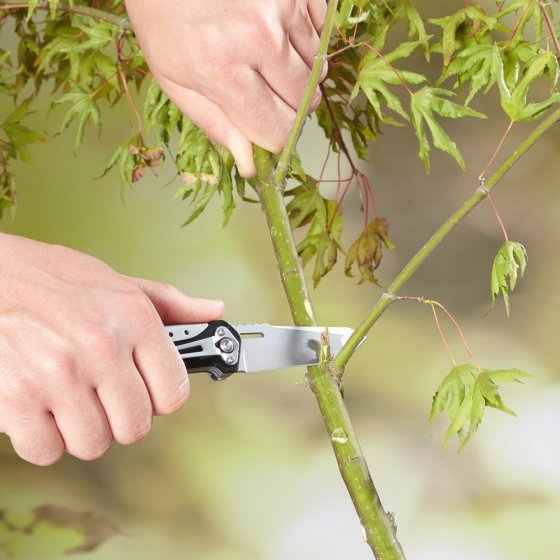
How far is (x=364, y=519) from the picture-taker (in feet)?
2.24

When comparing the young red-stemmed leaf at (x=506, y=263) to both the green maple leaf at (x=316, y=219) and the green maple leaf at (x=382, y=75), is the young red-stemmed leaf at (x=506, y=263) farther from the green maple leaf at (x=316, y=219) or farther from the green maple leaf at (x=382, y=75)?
the green maple leaf at (x=316, y=219)

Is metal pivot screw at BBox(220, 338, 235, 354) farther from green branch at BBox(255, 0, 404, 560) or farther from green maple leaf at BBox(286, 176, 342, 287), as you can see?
green maple leaf at BBox(286, 176, 342, 287)

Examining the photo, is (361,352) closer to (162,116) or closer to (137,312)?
(162,116)

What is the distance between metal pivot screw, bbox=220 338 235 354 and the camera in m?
0.69

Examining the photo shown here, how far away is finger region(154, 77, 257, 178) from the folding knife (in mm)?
173

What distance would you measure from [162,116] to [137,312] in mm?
388

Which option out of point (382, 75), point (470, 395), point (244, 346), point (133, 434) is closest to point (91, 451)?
point (133, 434)

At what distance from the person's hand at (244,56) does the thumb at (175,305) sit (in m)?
0.17

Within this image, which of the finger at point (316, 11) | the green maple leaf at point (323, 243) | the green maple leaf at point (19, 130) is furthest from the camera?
the green maple leaf at point (19, 130)

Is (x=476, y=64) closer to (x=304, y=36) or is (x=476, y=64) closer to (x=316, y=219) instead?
(x=304, y=36)

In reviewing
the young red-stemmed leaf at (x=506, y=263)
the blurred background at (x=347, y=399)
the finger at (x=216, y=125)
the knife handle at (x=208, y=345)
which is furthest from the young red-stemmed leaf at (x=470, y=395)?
the blurred background at (x=347, y=399)

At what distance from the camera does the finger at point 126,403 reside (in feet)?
2.00

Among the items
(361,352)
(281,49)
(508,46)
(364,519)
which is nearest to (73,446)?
(364,519)

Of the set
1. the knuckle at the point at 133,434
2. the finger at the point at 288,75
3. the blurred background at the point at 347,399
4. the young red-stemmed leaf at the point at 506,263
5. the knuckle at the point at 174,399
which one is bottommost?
the blurred background at the point at 347,399
